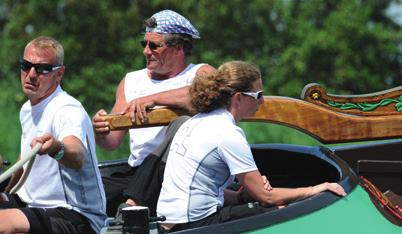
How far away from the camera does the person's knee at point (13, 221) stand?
412 centimetres

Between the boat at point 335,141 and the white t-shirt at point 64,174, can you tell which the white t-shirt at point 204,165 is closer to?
the white t-shirt at point 64,174

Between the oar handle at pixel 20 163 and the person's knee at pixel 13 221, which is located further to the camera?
the person's knee at pixel 13 221

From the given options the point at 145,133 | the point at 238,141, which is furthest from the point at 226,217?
the point at 145,133

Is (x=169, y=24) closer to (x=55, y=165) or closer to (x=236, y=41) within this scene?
(x=55, y=165)

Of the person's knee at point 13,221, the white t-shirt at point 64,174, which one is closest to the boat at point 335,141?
the white t-shirt at point 64,174

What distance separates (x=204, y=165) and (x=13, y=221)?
78 cm

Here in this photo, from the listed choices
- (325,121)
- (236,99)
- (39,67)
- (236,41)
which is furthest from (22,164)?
(236,41)

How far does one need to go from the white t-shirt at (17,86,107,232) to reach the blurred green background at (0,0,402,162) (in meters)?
10.5

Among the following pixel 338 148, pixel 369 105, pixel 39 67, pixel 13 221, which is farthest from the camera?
pixel 338 148

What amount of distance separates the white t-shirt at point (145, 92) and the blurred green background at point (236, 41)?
948 centimetres

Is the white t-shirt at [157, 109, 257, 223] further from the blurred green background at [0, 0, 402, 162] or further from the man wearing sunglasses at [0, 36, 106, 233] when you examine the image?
the blurred green background at [0, 0, 402, 162]

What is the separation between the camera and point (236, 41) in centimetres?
1591

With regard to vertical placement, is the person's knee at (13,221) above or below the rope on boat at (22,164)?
below

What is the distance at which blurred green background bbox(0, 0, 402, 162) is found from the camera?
1517 cm
